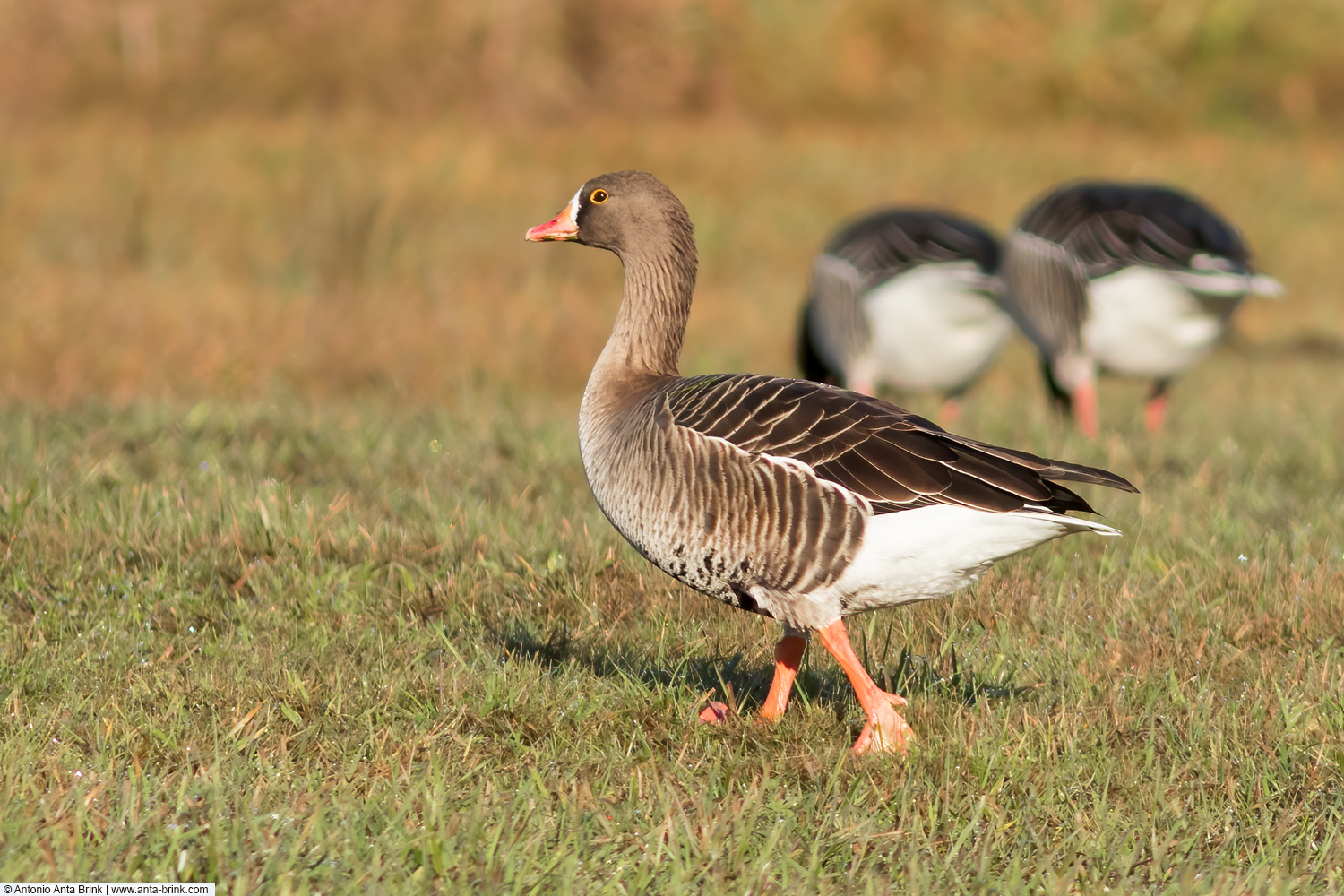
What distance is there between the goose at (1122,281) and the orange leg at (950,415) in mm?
912

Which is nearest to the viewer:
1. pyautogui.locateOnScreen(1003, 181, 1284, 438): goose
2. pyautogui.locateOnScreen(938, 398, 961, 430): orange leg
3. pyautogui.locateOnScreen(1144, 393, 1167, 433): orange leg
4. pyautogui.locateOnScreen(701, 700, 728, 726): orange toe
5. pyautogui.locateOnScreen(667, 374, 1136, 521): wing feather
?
pyautogui.locateOnScreen(667, 374, 1136, 521): wing feather

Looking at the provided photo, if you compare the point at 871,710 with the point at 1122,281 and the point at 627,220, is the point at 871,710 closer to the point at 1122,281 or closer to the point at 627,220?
the point at 627,220

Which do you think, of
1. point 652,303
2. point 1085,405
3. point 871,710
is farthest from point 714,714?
point 1085,405


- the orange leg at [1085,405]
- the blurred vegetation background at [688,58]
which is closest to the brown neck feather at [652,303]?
the orange leg at [1085,405]

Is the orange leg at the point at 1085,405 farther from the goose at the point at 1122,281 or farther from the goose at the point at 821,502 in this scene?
the goose at the point at 821,502

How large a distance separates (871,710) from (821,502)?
693 millimetres

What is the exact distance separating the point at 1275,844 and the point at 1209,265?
710 cm

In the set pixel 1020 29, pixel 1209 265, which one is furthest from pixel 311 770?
pixel 1020 29

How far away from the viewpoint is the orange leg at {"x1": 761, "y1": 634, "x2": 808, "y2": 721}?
468cm

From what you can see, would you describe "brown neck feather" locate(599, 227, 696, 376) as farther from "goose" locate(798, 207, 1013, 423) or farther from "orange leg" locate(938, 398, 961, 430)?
"goose" locate(798, 207, 1013, 423)

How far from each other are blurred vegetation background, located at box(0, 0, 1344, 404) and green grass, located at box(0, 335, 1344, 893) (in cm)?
489

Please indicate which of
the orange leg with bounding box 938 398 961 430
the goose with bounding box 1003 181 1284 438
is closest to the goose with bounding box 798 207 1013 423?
the orange leg with bounding box 938 398 961 430

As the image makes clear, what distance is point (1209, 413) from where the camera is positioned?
Result: 11.6m

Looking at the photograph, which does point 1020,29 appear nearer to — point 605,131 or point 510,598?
point 605,131
